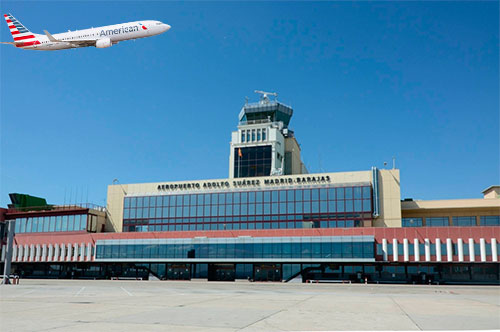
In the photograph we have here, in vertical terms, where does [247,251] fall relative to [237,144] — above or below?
below

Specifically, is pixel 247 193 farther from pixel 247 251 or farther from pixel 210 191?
pixel 247 251

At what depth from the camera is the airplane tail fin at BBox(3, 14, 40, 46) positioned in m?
44.5

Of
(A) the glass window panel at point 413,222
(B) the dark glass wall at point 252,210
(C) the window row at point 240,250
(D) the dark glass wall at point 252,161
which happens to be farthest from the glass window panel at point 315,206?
(A) the glass window panel at point 413,222

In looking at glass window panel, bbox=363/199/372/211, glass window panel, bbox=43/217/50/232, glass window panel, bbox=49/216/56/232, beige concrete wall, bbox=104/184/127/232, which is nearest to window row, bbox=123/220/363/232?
glass window panel, bbox=363/199/372/211

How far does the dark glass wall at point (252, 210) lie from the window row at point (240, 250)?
858 cm

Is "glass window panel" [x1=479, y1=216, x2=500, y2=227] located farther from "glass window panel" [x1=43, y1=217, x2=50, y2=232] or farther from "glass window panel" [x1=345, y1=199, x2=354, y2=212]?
"glass window panel" [x1=43, y1=217, x2=50, y2=232]

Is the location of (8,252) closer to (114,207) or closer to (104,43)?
(104,43)

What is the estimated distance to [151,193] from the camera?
333 ft

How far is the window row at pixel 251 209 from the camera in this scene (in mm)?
86750

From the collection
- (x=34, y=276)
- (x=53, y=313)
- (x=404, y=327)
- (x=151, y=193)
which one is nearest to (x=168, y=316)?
(x=53, y=313)

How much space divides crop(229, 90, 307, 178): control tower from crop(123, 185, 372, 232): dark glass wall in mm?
9584

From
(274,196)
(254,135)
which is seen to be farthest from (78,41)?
(254,135)

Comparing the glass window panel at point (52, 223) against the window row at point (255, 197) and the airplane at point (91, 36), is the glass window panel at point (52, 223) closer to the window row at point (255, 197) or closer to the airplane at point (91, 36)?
the window row at point (255, 197)

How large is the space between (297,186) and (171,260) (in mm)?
27135
